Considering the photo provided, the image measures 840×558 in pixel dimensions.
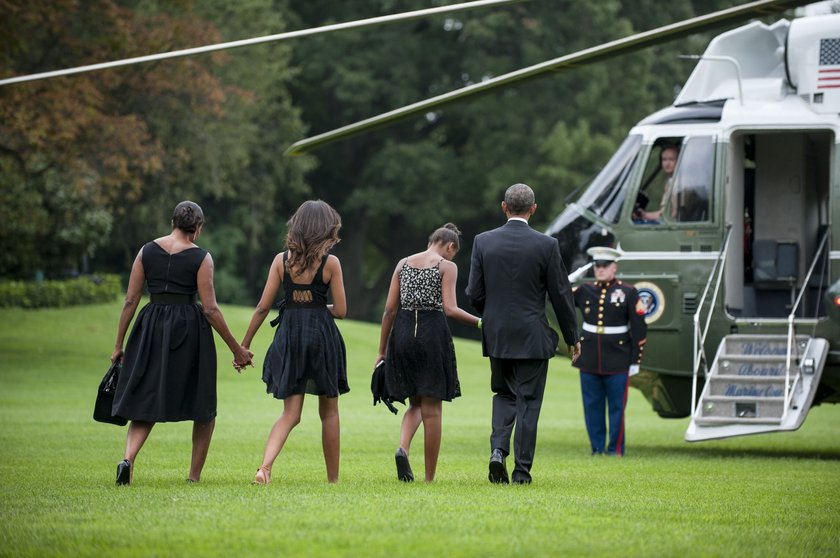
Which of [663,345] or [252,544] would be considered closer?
[252,544]

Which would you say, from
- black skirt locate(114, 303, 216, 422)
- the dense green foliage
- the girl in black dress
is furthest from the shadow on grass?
the dense green foliage

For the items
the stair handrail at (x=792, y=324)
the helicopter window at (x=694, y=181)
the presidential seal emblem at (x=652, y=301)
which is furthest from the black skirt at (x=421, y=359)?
the helicopter window at (x=694, y=181)

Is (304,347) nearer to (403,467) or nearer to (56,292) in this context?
(403,467)

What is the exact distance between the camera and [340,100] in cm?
4806

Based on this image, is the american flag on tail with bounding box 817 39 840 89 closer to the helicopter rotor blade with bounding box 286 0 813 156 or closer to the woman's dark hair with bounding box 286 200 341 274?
the helicopter rotor blade with bounding box 286 0 813 156

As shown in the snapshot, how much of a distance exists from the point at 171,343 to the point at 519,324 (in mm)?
2293

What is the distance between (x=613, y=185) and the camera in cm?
1429

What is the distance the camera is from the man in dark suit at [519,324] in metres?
9.24

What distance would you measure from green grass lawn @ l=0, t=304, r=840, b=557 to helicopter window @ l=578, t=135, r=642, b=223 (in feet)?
8.15

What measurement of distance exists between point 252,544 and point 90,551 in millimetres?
707

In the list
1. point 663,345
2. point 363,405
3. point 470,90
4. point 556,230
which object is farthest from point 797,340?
point 363,405

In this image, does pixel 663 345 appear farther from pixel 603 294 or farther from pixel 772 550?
pixel 772 550

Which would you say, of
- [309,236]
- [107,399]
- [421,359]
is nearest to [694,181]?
[421,359]

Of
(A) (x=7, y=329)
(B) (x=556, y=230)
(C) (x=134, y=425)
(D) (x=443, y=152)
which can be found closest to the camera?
(C) (x=134, y=425)
